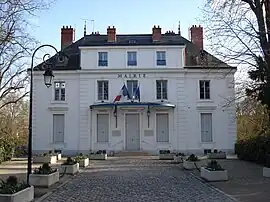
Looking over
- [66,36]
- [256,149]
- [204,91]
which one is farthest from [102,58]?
[256,149]

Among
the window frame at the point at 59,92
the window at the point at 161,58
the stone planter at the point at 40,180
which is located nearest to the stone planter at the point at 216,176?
the stone planter at the point at 40,180

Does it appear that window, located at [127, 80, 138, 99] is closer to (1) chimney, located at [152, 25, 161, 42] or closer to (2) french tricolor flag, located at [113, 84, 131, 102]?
(2) french tricolor flag, located at [113, 84, 131, 102]

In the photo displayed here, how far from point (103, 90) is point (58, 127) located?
5.04 m

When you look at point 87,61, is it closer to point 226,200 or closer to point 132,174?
point 132,174

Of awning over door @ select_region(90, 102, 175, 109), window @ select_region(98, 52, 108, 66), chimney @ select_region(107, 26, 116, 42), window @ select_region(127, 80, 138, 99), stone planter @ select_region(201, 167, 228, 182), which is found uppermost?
chimney @ select_region(107, 26, 116, 42)

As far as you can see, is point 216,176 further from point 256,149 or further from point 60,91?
point 60,91

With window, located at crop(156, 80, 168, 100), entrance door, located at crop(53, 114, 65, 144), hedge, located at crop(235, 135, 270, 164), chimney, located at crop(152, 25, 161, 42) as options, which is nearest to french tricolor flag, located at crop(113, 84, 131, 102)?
window, located at crop(156, 80, 168, 100)

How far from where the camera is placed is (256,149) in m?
24.8

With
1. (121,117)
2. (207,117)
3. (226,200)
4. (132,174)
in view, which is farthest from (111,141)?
(226,200)

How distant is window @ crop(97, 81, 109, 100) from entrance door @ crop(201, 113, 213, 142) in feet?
27.8

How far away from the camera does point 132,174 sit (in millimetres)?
19281

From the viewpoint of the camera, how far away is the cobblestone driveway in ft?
40.1

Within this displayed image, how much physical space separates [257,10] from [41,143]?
23.7 meters

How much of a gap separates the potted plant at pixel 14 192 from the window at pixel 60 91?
84.3ft
